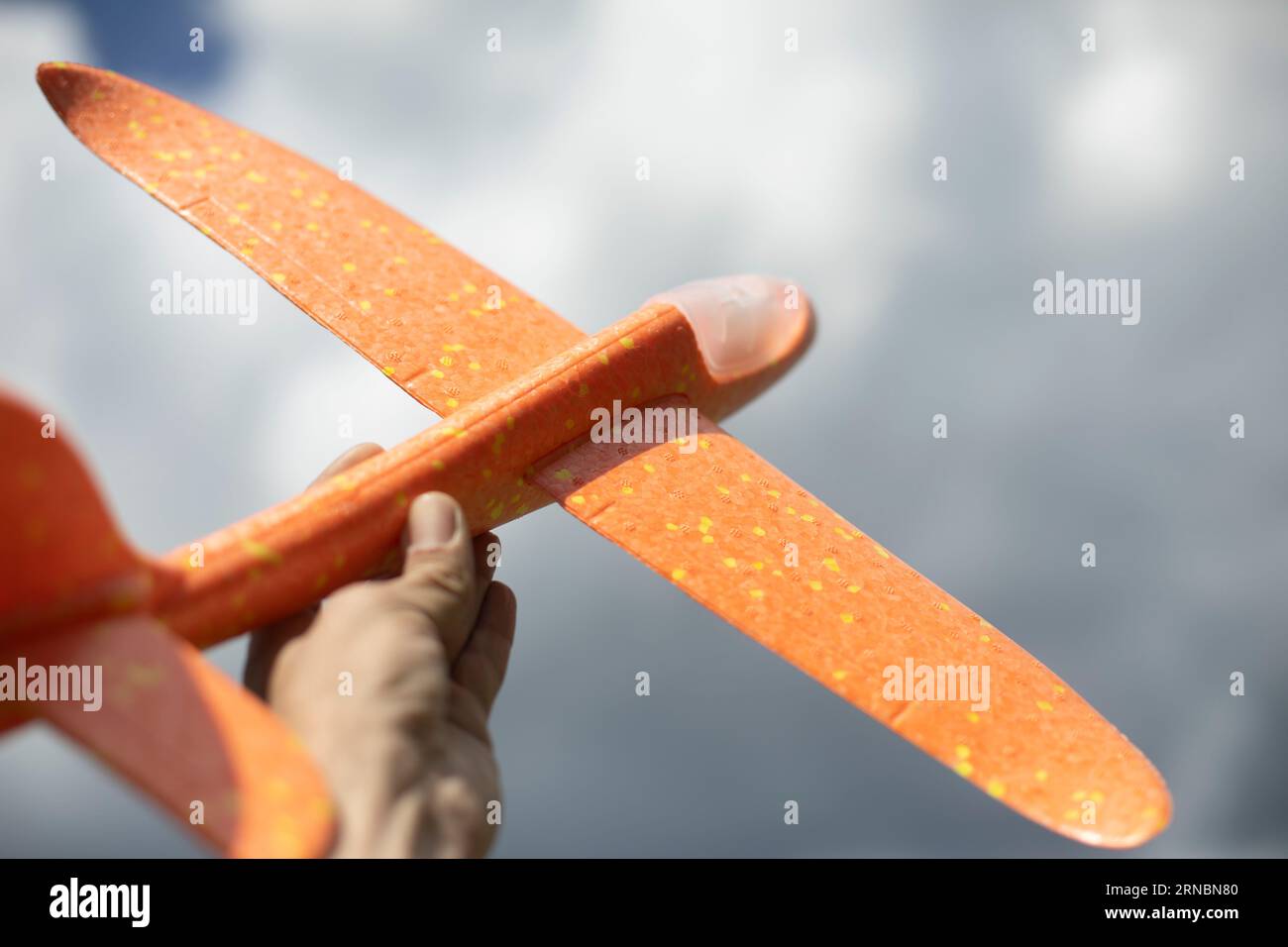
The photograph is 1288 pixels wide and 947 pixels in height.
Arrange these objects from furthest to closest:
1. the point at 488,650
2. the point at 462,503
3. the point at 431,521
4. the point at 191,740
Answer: the point at 462,503 → the point at 488,650 → the point at 431,521 → the point at 191,740

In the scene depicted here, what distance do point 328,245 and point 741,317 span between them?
233 cm

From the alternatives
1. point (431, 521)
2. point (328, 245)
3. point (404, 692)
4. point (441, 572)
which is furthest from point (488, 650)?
point (328, 245)

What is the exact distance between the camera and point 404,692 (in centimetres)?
386

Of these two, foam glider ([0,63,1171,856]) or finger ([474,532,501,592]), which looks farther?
finger ([474,532,501,592])

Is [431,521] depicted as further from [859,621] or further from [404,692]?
[859,621]

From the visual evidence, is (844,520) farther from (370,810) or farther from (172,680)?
(172,680)

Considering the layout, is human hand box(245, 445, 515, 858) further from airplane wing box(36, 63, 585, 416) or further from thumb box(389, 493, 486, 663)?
airplane wing box(36, 63, 585, 416)

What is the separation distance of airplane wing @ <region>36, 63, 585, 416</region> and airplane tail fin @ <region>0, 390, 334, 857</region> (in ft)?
7.17

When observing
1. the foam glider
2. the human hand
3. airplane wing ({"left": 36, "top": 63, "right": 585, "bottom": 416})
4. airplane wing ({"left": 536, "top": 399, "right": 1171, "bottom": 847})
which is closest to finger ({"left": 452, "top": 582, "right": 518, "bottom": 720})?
the human hand

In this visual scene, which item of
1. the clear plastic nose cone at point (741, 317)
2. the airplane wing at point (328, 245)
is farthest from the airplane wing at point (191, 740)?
the clear plastic nose cone at point (741, 317)

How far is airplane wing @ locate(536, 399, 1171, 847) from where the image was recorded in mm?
4402

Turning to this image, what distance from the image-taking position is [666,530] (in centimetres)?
507

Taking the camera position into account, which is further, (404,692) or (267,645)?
(267,645)

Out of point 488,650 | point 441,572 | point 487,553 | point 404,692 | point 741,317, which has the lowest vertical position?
point 488,650
